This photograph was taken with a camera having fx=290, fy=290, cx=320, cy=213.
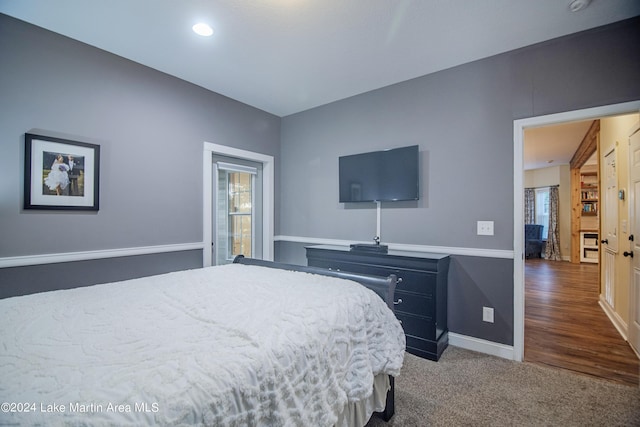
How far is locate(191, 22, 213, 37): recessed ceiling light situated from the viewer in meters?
2.23

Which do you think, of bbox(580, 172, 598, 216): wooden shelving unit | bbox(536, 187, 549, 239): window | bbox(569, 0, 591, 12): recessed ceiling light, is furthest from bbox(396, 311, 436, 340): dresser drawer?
bbox(580, 172, 598, 216): wooden shelving unit

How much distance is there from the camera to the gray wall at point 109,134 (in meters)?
2.15

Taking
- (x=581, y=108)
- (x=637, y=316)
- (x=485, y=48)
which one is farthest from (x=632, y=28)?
(x=637, y=316)

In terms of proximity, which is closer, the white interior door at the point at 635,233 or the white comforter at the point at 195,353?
the white comforter at the point at 195,353

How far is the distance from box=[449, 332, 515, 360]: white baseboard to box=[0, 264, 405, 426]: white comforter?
4.86ft

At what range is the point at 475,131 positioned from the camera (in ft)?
9.09

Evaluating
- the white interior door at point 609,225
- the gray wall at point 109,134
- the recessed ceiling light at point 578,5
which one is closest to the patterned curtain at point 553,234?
the white interior door at point 609,225

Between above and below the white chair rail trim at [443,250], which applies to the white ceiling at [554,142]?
above

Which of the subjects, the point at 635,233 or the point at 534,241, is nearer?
the point at 635,233

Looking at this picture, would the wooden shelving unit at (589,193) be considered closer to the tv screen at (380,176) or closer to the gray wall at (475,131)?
the gray wall at (475,131)

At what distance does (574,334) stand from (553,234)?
6.36 meters

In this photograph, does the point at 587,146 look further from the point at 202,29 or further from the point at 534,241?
the point at 202,29

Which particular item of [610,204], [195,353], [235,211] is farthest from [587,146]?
[195,353]

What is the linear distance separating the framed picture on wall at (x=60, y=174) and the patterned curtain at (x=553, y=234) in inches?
399
